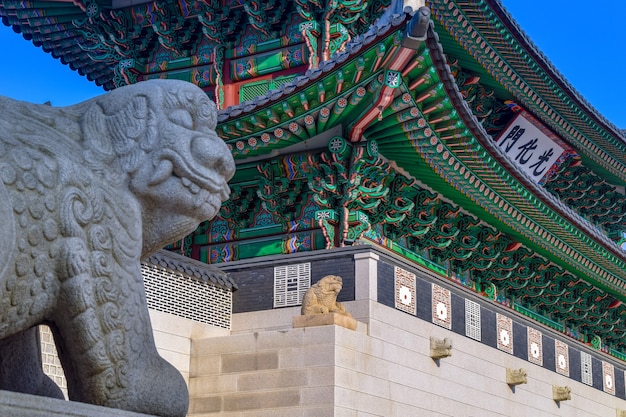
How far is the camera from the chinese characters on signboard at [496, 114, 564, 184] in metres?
20.1

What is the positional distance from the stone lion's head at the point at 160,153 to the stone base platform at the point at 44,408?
80 cm

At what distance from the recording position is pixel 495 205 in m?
16.1

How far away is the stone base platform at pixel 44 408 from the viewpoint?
363 centimetres

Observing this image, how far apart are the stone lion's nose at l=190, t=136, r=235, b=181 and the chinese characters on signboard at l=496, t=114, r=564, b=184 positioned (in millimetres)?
15714

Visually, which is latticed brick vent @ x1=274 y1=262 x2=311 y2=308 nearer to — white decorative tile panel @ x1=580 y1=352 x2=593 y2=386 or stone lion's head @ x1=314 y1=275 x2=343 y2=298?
stone lion's head @ x1=314 y1=275 x2=343 y2=298

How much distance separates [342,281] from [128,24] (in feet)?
20.9

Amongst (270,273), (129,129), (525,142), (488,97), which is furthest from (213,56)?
(129,129)

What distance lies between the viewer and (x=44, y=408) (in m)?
3.75

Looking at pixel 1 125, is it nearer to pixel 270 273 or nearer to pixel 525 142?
pixel 270 273

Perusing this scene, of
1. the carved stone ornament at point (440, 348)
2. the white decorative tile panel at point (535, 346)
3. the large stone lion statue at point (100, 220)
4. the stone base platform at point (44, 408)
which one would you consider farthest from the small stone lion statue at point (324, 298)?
the stone base platform at point (44, 408)

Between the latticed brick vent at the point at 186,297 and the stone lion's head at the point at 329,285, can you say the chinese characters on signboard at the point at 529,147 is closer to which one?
the latticed brick vent at the point at 186,297

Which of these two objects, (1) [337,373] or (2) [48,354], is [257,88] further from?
(2) [48,354]

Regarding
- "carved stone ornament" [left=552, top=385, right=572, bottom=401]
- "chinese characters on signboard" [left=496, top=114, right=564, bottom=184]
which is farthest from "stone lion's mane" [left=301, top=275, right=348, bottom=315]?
"chinese characters on signboard" [left=496, top=114, right=564, bottom=184]

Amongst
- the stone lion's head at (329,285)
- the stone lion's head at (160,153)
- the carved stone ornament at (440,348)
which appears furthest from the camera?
the carved stone ornament at (440,348)
